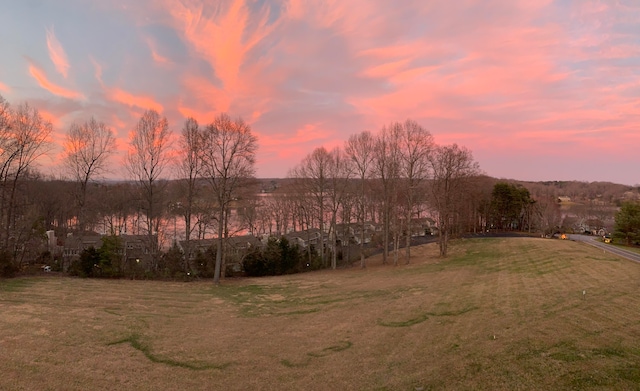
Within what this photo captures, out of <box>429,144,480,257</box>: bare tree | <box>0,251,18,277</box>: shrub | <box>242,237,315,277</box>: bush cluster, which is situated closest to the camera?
<box>0,251,18,277</box>: shrub

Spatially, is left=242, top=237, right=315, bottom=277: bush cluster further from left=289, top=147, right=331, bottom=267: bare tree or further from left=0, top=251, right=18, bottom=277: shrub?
left=0, top=251, right=18, bottom=277: shrub

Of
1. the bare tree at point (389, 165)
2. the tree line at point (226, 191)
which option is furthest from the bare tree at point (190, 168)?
the bare tree at point (389, 165)

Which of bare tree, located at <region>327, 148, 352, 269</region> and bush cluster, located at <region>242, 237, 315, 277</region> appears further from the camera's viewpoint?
bare tree, located at <region>327, 148, 352, 269</region>

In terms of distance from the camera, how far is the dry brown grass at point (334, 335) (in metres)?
7.54

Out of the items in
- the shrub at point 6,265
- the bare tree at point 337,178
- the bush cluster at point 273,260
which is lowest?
the bush cluster at point 273,260

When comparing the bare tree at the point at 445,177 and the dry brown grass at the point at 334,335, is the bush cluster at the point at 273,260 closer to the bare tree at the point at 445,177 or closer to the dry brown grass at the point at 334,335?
the dry brown grass at the point at 334,335

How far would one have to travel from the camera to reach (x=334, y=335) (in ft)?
36.2

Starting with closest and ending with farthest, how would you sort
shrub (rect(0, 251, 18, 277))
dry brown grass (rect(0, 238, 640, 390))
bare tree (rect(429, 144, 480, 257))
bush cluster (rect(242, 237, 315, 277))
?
1. dry brown grass (rect(0, 238, 640, 390))
2. shrub (rect(0, 251, 18, 277))
3. bush cluster (rect(242, 237, 315, 277))
4. bare tree (rect(429, 144, 480, 257))

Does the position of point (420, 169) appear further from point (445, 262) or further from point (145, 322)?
point (145, 322)

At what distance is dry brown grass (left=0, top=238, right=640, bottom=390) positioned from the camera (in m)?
7.54

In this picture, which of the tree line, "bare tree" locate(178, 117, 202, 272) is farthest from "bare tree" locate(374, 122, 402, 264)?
"bare tree" locate(178, 117, 202, 272)

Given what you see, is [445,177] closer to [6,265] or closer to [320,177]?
[320,177]

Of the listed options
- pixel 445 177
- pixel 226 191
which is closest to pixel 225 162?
pixel 226 191

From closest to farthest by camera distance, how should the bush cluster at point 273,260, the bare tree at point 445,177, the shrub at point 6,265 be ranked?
the shrub at point 6,265, the bush cluster at point 273,260, the bare tree at point 445,177
